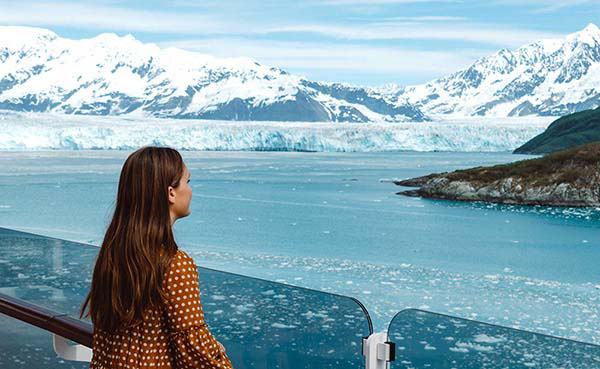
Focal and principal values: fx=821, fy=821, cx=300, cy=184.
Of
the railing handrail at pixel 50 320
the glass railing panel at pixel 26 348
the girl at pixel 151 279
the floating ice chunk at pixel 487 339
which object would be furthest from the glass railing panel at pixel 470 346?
the glass railing panel at pixel 26 348

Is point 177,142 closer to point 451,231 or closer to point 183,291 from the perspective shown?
point 451,231

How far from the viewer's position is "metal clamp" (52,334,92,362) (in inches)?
70.3

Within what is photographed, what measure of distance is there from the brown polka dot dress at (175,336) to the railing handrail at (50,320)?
0.46 metres

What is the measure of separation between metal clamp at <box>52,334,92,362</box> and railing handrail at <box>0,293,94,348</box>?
0.03m

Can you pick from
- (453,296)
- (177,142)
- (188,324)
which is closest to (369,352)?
(188,324)

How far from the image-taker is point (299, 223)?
21406 millimetres

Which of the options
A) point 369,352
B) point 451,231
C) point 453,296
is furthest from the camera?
point 451,231

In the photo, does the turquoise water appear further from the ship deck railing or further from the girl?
the girl

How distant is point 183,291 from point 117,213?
167 millimetres

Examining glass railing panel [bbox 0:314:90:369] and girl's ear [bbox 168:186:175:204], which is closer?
girl's ear [bbox 168:186:175:204]

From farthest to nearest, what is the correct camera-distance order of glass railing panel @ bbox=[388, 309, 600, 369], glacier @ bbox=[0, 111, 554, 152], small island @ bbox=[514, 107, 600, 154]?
small island @ bbox=[514, 107, 600, 154]
glacier @ bbox=[0, 111, 554, 152]
glass railing panel @ bbox=[388, 309, 600, 369]

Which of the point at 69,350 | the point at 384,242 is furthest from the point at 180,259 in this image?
the point at 384,242

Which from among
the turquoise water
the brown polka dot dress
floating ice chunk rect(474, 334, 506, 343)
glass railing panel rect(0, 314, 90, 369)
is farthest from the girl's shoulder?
the turquoise water

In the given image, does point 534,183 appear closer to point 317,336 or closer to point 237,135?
point 237,135
